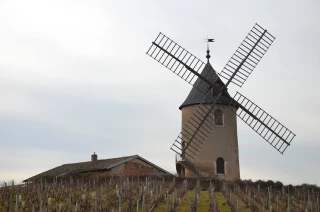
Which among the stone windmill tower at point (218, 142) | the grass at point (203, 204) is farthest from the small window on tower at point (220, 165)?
the grass at point (203, 204)

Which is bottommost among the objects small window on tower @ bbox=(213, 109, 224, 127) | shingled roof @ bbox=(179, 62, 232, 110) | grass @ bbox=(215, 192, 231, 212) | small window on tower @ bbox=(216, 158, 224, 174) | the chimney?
grass @ bbox=(215, 192, 231, 212)

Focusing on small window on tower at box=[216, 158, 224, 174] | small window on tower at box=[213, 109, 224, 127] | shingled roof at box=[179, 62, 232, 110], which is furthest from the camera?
small window on tower at box=[213, 109, 224, 127]

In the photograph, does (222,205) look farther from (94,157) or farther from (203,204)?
(94,157)

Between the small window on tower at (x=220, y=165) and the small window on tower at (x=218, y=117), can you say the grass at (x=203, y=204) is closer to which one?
the small window on tower at (x=220, y=165)

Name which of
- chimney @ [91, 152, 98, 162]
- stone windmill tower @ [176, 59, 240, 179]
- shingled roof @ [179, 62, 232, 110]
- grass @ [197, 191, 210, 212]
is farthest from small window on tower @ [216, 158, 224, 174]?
chimney @ [91, 152, 98, 162]

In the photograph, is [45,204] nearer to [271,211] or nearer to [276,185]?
[271,211]

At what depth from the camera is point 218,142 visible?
25.7 m

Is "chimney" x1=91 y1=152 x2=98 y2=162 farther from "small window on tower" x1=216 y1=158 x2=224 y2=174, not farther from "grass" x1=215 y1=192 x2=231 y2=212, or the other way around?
"grass" x1=215 y1=192 x2=231 y2=212

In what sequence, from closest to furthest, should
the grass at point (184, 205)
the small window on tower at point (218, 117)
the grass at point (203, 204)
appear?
the grass at point (184, 205)
the grass at point (203, 204)
the small window on tower at point (218, 117)

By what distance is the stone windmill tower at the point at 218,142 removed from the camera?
2550 centimetres

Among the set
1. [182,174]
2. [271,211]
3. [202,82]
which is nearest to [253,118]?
[202,82]

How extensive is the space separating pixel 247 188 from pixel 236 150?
4.07 m

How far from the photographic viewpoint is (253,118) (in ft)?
83.7

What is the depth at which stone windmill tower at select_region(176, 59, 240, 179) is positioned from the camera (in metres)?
25.5
